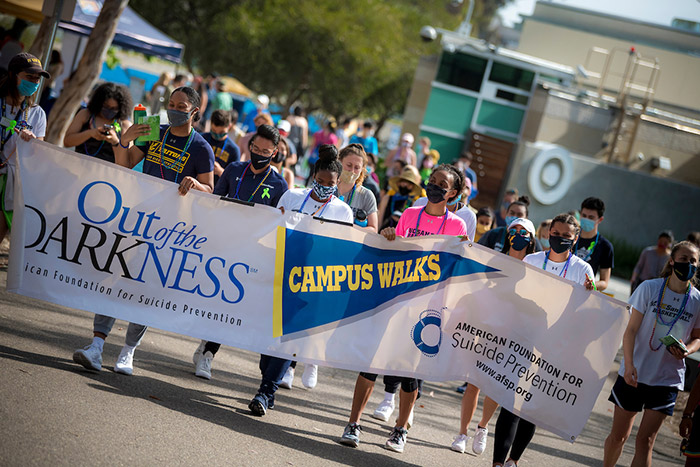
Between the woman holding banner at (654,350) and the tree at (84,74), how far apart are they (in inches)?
320

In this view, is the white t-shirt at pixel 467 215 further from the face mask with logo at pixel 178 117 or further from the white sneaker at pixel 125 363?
the white sneaker at pixel 125 363

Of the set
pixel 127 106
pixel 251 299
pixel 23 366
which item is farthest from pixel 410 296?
pixel 127 106

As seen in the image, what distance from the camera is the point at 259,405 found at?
250 inches

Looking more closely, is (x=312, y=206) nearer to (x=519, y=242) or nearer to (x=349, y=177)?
(x=349, y=177)

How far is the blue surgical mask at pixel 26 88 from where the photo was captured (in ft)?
21.4

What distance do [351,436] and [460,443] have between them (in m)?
1.19

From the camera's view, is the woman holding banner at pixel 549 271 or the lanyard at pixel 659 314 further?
the lanyard at pixel 659 314

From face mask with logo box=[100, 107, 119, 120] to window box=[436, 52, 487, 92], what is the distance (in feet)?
74.6

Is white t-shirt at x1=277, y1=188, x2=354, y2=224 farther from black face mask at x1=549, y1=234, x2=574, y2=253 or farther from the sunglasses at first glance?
black face mask at x1=549, y1=234, x2=574, y2=253

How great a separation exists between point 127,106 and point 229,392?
2.83 m

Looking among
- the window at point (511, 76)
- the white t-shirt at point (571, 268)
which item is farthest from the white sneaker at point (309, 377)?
the window at point (511, 76)

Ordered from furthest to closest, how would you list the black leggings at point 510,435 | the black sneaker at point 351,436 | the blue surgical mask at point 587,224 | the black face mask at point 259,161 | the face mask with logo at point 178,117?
the blue surgical mask at point 587,224
the black face mask at point 259,161
the face mask with logo at point 178,117
the black sneaker at point 351,436
the black leggings at point 510,435

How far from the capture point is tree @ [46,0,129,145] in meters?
11.5

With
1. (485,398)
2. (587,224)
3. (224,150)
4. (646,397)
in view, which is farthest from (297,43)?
(646,397)
